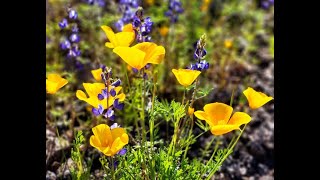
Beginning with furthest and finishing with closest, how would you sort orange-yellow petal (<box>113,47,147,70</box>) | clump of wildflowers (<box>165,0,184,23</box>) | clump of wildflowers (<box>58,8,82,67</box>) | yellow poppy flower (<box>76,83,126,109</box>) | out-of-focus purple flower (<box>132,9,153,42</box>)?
1. clump of wildflowers (<box>165,0,184,23</box>)
2. clump of wildflowers (<box>58,8,82,67</box>)
3. out-of-focus purple flower (<box>132,9,153,42</box>)
4. yellow poppy flower (<box>76,83,126,109</box>)
5. orange-yellow petal (<box>113,47,147,70</box>)

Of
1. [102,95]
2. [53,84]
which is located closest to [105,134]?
[102,95]

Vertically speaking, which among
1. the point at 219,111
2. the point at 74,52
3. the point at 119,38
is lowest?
the point at 219,111

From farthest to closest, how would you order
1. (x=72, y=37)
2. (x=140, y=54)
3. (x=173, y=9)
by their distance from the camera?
(x=173, y=9), (x=72, y=37), (x=140, y=54)

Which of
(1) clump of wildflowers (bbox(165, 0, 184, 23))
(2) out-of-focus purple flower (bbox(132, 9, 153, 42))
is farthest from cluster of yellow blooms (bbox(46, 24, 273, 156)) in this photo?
(1) clump of wildflowers (bbox(165, 0, 184, 23))

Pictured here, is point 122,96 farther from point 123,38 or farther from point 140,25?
point 140,25

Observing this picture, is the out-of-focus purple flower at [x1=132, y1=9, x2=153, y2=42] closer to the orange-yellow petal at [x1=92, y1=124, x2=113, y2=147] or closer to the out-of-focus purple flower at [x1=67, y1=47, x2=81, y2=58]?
the orange-yellow petal at [x1=92, y1=124, x2=113, y2=147]

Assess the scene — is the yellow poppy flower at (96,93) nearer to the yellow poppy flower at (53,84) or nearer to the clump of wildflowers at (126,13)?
the yellow poppy flower at (53,84)
